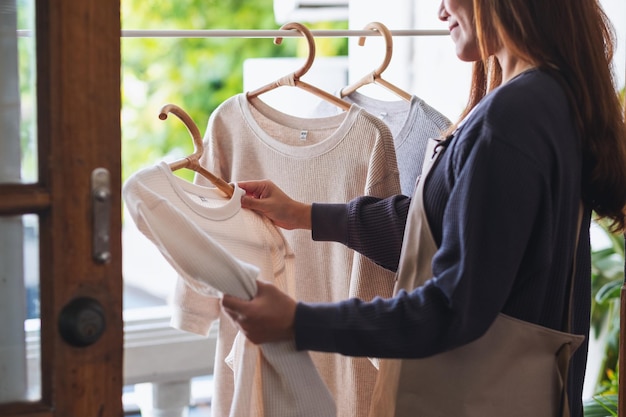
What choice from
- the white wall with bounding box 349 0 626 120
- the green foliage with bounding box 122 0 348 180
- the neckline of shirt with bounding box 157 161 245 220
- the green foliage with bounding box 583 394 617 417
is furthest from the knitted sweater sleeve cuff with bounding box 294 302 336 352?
the green foliage with bounding box 122 0 348 180

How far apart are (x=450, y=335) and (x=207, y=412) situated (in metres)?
2.61

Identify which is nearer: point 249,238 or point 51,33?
point 51,33

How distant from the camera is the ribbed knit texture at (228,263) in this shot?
3.51 feet

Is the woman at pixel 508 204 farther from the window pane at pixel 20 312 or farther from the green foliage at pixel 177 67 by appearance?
the green foliage at pixel 177 67

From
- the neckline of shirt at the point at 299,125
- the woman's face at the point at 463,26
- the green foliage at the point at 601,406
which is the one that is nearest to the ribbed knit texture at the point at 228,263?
the neckline of shirt at the point at 299,125

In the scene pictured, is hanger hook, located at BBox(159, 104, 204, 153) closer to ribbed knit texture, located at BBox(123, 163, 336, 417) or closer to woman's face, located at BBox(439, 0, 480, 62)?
ribbed knit texture, located at BBox(123, 163, 336, 417)

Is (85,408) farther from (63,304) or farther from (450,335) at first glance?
(450,335)

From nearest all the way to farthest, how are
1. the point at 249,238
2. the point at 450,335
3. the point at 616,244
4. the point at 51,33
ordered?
1. the point at 51,33
2. the point at 450,335
3. the point at 249,238
4. the point at 616,244

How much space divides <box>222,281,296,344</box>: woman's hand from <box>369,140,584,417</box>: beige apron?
210mm

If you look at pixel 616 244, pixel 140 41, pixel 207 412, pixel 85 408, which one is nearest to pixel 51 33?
pixel 85 408

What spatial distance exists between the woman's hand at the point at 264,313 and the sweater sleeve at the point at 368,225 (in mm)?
331

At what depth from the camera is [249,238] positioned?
134 centimetres

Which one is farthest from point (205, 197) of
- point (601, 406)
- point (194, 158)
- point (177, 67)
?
point (177, 67)

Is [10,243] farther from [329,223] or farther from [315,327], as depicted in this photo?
[329,223]
